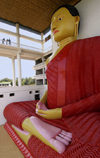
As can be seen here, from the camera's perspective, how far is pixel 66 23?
1136 millimetres

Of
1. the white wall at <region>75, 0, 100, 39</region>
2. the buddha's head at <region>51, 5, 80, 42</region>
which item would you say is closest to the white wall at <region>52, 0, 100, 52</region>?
the white wall at <region>75, 0, 100, 39</region>

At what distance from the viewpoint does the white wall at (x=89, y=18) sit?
4.11ft

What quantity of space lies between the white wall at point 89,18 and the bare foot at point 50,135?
1203mm

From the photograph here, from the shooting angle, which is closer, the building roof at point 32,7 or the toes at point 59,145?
the toes at point 59,145

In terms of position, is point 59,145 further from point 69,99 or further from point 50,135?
point 69,99

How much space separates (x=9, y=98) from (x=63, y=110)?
1080 millimetres

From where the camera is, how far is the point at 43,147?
0.66m

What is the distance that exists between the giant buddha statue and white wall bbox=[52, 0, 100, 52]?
0.80ft

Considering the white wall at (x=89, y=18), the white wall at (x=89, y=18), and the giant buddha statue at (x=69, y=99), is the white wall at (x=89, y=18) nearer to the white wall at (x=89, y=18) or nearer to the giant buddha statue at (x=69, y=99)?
the white wall at (x=89, y=18)

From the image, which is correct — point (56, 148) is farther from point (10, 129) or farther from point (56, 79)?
point (10, 129)

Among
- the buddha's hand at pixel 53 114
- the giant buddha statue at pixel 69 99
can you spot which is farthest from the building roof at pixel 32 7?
the buddha's hand at pixel 53 114

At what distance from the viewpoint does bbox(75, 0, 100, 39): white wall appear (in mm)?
1254

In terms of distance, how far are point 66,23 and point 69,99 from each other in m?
0.84

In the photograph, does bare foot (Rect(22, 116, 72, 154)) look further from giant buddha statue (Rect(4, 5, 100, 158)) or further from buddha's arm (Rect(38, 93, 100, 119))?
buddha's arm (Rect(38, 93, 100, 119))
